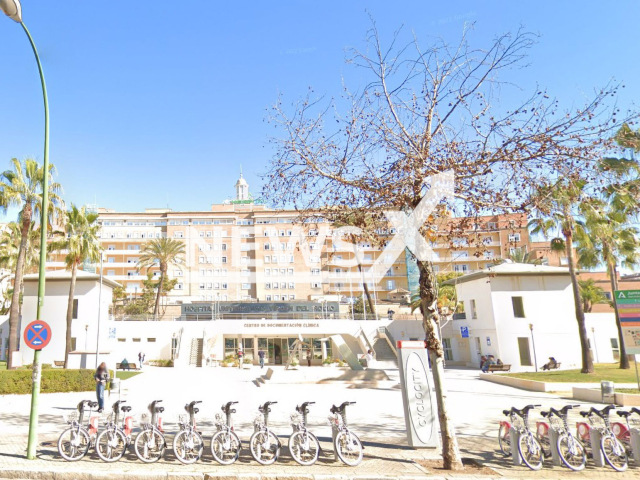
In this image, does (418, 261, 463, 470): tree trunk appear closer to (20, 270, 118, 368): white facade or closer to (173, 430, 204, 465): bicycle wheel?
(173, 430, 204, 465): bicycle wheel

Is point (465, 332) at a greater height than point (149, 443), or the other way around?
point (465, 332)

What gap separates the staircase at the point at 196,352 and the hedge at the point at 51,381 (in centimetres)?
1944

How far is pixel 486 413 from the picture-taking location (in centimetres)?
1443

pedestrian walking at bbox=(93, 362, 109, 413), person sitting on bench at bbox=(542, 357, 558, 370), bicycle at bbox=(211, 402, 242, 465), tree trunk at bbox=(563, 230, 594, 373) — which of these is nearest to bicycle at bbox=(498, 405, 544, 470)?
bicycle at bbox=(211, 402, 242, 465)

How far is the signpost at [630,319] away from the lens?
49.1ft

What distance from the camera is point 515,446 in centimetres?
841

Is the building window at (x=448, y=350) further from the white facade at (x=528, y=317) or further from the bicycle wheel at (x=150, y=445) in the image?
the bicycle wheel at (x=150, y=445)

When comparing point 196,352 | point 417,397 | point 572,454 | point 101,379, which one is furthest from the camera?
point 196,352

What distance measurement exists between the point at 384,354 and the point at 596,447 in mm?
33055

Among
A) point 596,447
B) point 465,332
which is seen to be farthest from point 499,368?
point 596,447

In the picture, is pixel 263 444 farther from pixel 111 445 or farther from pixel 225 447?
pixel 111 445

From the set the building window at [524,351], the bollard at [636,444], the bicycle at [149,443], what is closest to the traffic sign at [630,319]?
the bollard at [636,444]

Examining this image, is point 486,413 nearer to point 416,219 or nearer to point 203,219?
point 416,219

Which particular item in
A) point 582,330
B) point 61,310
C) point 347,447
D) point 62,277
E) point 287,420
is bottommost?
point 287,420
